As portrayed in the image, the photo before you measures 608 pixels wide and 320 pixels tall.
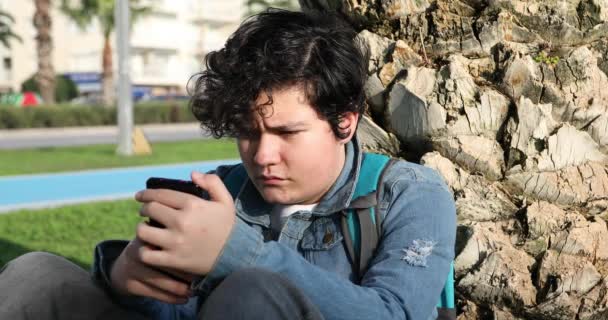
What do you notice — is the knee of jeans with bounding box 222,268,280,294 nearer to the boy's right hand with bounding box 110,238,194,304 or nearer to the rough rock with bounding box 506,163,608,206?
the boy's right hand with bounding box 110,238,194,304

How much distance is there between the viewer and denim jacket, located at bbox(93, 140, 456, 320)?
155 centimetres

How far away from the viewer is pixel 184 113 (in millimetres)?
30062

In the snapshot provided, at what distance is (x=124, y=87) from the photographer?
14898 mm

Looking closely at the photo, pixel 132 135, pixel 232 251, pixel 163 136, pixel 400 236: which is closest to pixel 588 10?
pixel 400 236

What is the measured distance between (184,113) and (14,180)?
19.8 meters

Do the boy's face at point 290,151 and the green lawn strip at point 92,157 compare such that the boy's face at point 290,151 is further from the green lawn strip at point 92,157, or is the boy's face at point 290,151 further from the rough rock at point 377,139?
the green lawn strip at point 92,157

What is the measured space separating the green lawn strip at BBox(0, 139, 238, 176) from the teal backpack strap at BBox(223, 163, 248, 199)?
10.2 meters

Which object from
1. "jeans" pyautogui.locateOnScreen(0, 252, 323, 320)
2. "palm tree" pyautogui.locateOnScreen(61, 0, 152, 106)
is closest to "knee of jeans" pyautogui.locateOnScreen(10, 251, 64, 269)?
"jeans" pyautogui.locateOnScreen(0, 252, 323, 320)

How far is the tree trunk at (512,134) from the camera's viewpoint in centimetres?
210

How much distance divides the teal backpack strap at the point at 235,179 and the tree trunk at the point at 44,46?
967 inches

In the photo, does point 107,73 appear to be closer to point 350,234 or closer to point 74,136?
point 74,136

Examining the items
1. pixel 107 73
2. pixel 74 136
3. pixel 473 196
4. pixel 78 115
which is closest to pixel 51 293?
pixel 473 196

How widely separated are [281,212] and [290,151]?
0.79ft

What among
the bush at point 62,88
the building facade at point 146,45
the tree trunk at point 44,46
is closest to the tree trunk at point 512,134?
the tree trunk at point 44,46
